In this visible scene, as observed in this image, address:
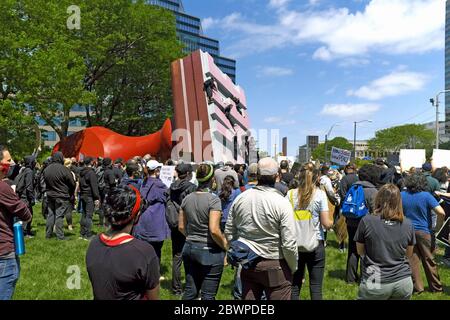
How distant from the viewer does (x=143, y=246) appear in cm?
254

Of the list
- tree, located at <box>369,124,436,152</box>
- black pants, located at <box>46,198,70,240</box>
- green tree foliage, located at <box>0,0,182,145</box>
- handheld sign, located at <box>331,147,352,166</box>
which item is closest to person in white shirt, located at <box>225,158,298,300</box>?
black pants, located at <box>46,198,70,240</box>

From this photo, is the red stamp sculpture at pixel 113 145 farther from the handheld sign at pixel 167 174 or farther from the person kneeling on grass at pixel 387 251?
the person kneeling on grass at pixel 387 251

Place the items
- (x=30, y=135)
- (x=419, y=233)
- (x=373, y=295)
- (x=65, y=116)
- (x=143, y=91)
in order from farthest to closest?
(x=143, y=91) → (x=65, y=116) → (x=30, y=135) → (x=419, y=233) → (x=373, y=295)

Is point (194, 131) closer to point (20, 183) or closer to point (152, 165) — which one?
point (20, 183)

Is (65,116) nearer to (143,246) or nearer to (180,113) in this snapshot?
(180,113)

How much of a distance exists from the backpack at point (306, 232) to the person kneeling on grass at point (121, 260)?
2041 mm

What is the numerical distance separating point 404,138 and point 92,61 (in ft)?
181

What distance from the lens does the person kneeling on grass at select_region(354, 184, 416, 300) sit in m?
3.64

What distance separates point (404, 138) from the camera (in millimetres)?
66750

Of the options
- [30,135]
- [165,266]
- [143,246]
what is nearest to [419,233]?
[165,266]

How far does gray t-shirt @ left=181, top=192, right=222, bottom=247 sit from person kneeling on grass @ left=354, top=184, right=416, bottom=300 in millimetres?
1474

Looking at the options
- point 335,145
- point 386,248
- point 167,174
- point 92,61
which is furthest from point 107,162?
point 335,145

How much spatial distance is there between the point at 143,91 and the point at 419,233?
89.4ft

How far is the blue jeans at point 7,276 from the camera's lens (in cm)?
350
